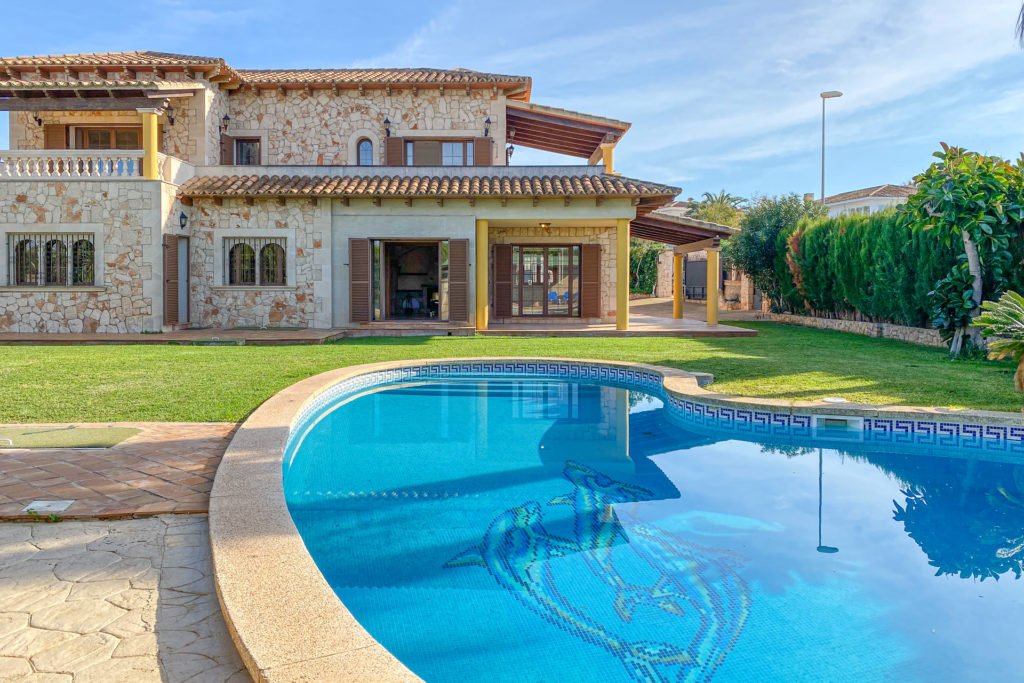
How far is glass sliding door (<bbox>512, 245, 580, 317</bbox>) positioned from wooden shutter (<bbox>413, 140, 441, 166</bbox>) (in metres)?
3.59

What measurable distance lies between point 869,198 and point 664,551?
161 ft

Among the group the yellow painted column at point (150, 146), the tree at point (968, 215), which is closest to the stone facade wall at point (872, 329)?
the tree at point (968, 215)

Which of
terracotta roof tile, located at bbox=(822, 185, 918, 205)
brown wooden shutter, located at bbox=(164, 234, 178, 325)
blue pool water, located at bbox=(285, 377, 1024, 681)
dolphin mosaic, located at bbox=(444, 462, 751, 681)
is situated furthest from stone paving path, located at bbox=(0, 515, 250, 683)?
terracotta roof tile, located at bbox=(822, 185, 918, 205)

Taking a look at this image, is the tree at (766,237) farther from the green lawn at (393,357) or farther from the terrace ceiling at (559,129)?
the green lawn at (393,357)

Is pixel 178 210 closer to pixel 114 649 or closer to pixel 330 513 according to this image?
pixel 330 513

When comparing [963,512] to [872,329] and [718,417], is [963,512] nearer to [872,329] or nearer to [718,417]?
[718,417]

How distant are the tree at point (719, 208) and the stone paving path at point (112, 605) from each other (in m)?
43.1

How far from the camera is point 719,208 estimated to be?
153 feet

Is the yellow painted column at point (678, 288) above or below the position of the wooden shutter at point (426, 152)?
below

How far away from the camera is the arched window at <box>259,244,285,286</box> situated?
1861 centimetres

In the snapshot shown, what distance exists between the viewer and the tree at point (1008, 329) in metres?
7.19

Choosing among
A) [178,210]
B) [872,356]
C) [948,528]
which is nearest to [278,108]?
[178,210]

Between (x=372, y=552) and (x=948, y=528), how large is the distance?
443 cm

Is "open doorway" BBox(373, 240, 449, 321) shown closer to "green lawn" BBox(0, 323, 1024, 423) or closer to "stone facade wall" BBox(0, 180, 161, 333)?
"green lawn" BBox(0, 323, 1024, 423)
